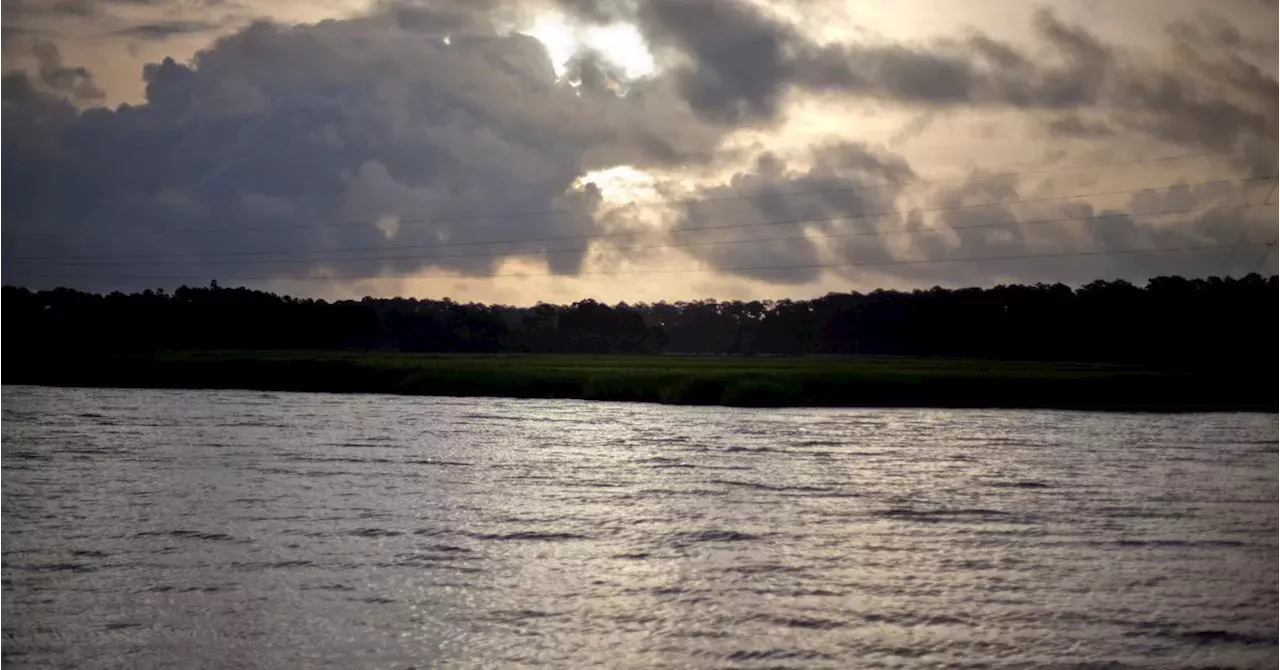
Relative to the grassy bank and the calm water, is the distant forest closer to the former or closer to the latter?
the grassy bank

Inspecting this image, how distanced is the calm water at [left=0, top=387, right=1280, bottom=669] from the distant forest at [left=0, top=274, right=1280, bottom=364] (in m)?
61.7

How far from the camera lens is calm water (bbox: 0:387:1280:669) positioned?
19688 millimetres

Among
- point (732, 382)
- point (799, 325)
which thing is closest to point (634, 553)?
point (732, 382)

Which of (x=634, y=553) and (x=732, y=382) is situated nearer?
(x=634, y=553)

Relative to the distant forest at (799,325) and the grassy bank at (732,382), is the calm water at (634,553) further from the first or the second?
the distant forest at (799,325)

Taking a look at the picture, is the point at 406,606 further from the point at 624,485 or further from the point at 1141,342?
the point at 1141,342

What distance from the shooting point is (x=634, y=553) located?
2756 centimetres

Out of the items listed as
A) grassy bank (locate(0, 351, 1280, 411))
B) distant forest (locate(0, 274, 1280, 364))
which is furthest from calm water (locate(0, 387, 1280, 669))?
distant forest (locate(0, 274, 1280, 364))

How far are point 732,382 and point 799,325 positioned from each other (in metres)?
98.7

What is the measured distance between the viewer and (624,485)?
40750 mm

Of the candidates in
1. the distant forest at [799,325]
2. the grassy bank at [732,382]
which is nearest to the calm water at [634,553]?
the grassy bank at [732,382]

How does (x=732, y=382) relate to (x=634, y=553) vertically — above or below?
above

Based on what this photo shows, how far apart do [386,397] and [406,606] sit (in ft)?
251

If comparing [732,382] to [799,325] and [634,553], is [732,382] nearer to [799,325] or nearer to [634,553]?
[634,553]
